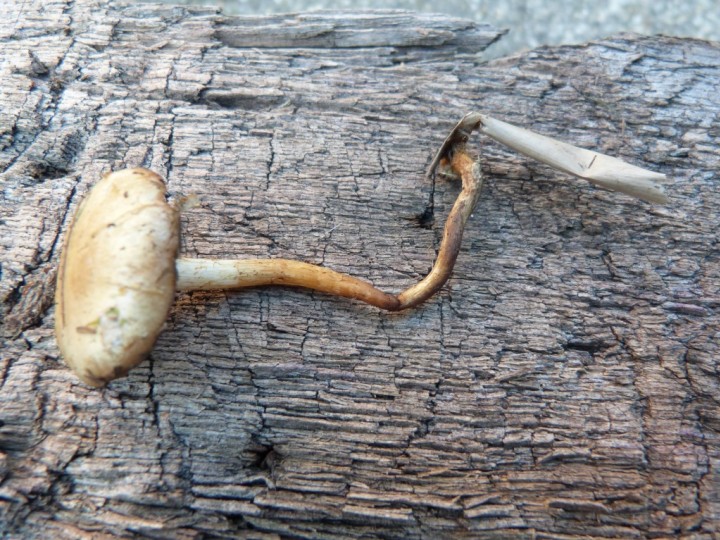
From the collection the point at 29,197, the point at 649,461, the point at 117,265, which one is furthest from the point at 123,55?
the point at 649,461

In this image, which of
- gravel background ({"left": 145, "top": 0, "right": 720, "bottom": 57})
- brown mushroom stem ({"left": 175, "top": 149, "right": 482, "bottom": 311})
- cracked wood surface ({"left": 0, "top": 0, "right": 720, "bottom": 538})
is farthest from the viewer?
gravel background ({"left": 145, "top": 0, "right": 720, "bottom": 57})

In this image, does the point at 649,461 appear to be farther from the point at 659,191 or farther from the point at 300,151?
the point at 300,151

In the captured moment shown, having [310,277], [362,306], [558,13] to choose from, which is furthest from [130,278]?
[558,13]

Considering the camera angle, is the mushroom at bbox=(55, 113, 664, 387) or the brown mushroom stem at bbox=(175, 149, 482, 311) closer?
the mushroom at bbox=(55, 113, 664, 387)

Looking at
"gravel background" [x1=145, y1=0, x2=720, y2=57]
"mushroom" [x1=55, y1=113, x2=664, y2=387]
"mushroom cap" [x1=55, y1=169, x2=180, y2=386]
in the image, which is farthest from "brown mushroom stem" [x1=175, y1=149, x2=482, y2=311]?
"gravel background" [x1=145, y1=0, x2=720, y2=57]

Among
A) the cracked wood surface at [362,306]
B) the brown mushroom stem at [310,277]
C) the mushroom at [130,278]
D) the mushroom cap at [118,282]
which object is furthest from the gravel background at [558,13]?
the mushroom cap at [118,282]

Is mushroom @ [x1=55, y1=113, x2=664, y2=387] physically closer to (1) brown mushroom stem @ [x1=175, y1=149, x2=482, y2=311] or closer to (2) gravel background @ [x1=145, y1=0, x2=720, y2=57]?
(1) brown mushroom stem @ [x1=175, y1=149, x2=482, y2=311]

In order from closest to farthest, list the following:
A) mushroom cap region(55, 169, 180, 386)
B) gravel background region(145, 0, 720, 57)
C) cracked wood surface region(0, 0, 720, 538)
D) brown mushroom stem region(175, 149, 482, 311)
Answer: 1. mushroom cap region(55, 169, 180, 386)
2. cracked wood surface region(0, 0, 720, 538)
3. brown mushroom stem region(175, 149, 482, 311)
4. gravel background region(145, 0, 720, 57)

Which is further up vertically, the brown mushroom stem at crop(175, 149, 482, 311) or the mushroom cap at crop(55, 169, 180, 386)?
the mushroom cap at crop(55, 169, 180, 386)

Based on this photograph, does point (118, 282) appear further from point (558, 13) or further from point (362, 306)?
point (558, 13)
